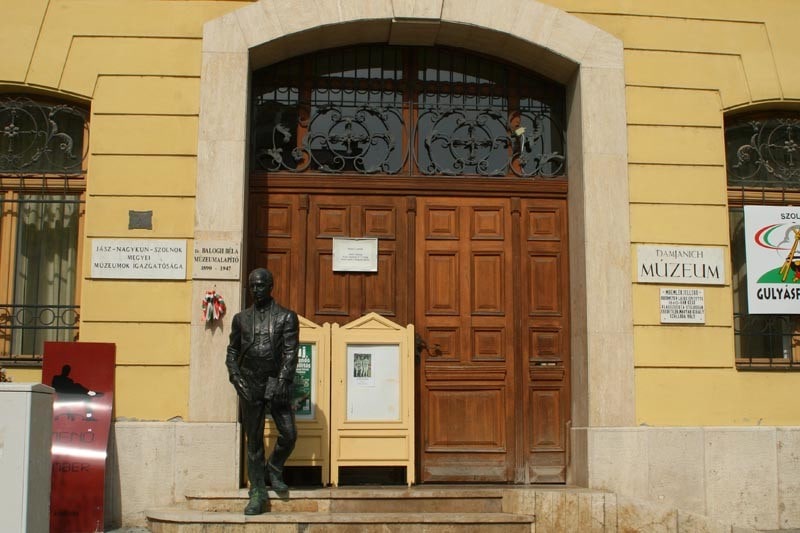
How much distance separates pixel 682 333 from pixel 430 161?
310 cm

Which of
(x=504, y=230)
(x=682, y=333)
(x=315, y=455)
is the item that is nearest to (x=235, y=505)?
(x=315, y=455)

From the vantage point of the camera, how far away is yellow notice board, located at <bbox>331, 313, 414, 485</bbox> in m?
9.14

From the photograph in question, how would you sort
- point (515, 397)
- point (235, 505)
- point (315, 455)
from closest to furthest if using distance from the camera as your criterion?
1. point (235, 505)
2. point (315, 455)
3. point (515, 397)

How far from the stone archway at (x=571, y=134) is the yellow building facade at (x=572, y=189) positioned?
0.07ft

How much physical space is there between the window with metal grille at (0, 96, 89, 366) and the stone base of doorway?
2760mm

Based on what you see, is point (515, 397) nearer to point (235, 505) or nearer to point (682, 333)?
point (682, 333)

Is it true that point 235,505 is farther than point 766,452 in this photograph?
No

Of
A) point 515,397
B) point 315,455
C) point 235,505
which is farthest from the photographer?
point 515,397

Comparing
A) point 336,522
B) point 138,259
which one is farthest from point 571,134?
point 336,522

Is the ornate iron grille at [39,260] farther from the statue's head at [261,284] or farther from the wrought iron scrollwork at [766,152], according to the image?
the wrought iron scrollwork at [766,152]

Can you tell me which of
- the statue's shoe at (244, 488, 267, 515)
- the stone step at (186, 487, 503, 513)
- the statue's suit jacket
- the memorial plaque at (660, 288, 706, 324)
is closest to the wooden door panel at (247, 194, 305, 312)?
the statue's suit jacket

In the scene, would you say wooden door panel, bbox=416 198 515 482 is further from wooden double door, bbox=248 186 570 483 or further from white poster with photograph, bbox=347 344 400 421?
white poster with photograph, bbox=347 344 400 421

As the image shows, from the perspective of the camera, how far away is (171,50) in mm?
9477

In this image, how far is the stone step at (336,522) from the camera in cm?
797
